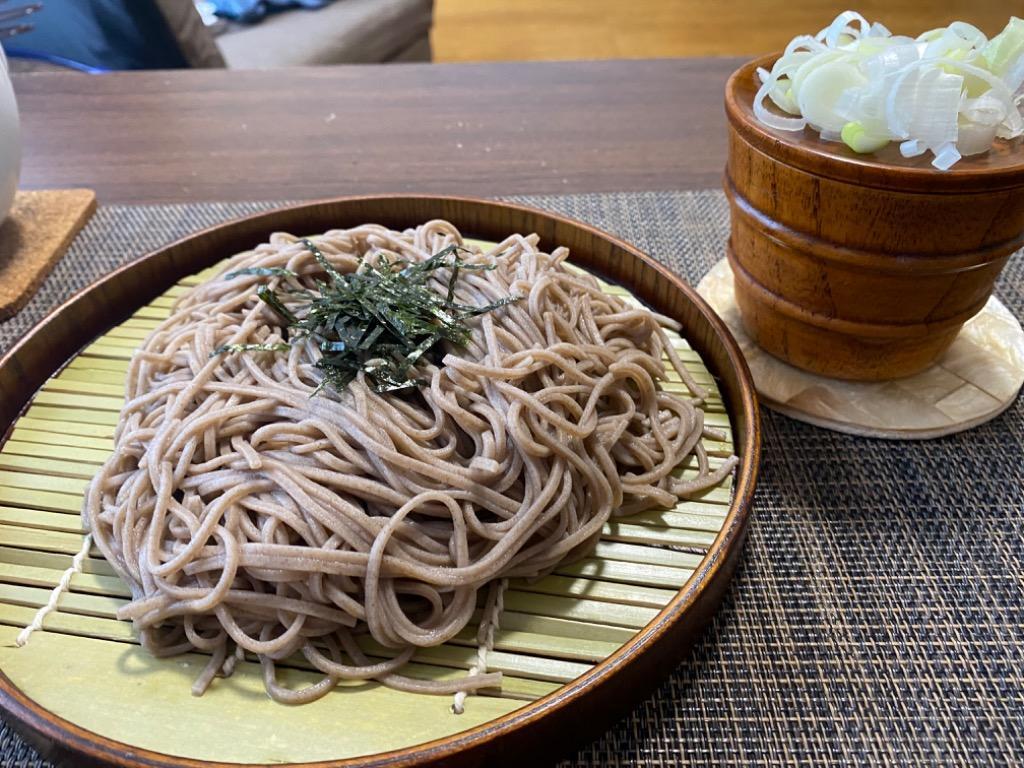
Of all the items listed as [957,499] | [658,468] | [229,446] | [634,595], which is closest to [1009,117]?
[957,499]

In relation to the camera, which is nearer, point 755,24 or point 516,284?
point 516,284

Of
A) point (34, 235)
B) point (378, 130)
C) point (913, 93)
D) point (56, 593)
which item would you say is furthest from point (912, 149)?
point (34, 235)

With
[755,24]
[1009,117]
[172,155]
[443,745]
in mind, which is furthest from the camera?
[755,24]

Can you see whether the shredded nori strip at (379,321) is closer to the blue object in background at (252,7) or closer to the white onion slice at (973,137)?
the white onion slice at (973,137)

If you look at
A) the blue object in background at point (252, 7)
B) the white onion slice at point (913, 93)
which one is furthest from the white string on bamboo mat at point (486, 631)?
the blue object in background at point (252, 7)

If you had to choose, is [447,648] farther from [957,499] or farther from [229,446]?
[957,499]

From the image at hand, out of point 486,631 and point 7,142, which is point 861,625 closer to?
point 486,631

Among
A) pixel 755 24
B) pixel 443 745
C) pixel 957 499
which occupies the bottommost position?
pixel 755 24
